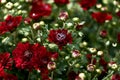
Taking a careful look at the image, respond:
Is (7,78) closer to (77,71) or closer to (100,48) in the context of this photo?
(77,71)

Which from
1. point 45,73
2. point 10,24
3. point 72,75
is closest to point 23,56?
point 45,73

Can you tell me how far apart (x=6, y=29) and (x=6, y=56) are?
0.19 m

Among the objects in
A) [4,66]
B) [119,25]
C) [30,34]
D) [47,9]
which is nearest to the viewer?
[4,66]

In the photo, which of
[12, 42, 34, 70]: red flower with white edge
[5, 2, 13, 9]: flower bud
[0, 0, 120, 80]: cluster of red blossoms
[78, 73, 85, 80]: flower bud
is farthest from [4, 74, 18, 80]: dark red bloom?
[5, 2, 13, 9]: flower bud

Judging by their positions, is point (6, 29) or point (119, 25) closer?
point (6, 29)

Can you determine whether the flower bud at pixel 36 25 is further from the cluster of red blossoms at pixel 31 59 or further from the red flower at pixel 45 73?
the red flower at pixel 45 73

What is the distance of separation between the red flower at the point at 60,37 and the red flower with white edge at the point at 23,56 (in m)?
0.14

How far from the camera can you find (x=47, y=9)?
3.19 m

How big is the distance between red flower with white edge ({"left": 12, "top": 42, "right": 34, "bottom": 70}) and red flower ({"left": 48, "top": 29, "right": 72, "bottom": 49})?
5.7 inches

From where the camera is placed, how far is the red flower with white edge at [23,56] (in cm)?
228

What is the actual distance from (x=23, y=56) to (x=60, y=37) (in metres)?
0.25

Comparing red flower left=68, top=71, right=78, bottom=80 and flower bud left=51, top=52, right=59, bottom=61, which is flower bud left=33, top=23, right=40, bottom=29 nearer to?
flower bud left=51, top=52, right=59, bottom=61

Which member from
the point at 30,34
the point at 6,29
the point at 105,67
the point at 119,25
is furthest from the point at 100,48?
the point at 6,29

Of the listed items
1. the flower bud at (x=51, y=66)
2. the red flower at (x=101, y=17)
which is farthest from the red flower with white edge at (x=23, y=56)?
the red flower at (x=101, y=17)
